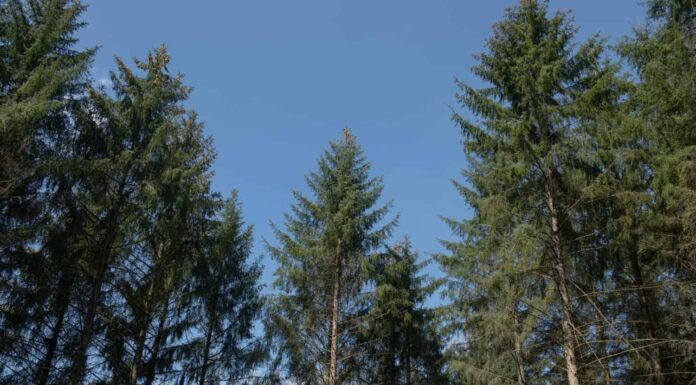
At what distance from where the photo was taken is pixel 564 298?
933 centimetres

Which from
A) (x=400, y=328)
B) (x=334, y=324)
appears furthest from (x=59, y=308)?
(x=400, y=328)

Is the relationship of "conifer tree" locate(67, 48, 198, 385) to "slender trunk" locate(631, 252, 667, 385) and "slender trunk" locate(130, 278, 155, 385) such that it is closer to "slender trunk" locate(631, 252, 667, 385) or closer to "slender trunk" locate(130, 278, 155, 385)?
"slender trunk" locate(130, 278, 155, 385)

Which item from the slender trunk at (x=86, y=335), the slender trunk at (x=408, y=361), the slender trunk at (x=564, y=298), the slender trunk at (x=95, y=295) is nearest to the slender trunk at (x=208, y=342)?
the slender trunk at (x=95, y=295)

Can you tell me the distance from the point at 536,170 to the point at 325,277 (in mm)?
7155

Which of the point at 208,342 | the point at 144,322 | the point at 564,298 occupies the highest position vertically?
the point at 208,342

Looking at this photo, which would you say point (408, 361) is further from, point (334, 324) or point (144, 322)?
point (144, 322)

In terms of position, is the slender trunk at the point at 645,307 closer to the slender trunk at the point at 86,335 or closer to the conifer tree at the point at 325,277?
the conifer tree at the point at 325,277

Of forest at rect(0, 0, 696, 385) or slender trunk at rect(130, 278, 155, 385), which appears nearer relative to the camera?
forest at rect(0, 0, 696, 385)

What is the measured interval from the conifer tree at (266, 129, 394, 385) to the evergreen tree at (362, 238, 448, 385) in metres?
0.59

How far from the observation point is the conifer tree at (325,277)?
14.3m

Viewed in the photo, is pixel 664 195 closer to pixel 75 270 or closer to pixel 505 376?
pixel 505 376

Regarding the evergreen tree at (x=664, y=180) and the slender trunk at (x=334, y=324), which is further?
the slender trunk at (x=334, y=324)

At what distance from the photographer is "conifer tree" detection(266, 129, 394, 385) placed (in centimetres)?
1432

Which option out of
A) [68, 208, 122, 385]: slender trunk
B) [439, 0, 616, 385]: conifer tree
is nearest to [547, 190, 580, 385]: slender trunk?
[439, 0, 616, 385]: conifer tree
